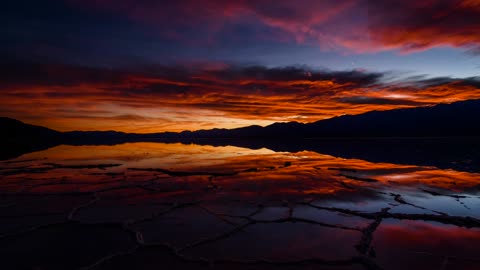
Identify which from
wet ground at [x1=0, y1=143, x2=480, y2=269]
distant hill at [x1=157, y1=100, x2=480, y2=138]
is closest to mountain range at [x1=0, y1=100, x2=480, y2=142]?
distant hill at [x1=157, y1=100, x2=480, y2=138]

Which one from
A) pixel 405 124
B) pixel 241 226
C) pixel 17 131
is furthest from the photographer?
pixel 405 124

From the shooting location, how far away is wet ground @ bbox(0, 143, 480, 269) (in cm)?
302

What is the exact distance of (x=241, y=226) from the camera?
4043mm

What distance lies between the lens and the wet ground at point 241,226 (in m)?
3.02

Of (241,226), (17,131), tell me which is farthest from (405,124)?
(17,131)

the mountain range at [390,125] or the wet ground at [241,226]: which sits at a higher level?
the mountain range at [390,125]

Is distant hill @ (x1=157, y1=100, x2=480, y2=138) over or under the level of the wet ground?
Result: over

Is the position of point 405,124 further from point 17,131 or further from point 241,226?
point 17,131

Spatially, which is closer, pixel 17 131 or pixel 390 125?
pixel 17 131

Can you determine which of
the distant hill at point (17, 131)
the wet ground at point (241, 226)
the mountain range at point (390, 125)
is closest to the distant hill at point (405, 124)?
the mountain range at point (390, 125)

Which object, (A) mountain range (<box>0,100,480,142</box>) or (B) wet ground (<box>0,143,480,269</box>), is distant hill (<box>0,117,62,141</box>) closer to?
(A) mountain range (<box>0,100,480,142</box>)

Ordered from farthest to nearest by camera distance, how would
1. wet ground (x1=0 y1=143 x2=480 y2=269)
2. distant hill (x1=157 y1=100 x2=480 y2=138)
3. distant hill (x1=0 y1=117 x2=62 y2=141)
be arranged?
1. distant hill (x1=157 y1=100 x2=480 y2=138)
2. distant hill (x1=0 y1=117 x2=62 y2=141)
3. wet ground (x1=0 y1=143 x2=480 y2=269)

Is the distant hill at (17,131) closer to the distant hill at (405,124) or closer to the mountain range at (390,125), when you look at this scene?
the mountain range at (390,125)

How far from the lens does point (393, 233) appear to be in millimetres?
3738
